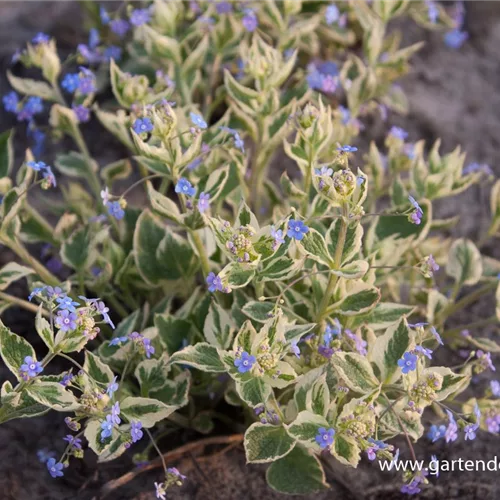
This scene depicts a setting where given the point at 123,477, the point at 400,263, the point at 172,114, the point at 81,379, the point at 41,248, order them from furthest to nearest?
the point at 41,248
the point at 400,263
the point at 123,477
the point at 172,114
the point at 81,379

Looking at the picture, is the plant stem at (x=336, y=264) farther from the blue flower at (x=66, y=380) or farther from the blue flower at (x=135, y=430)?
the blue flower at (x=66, y=380)

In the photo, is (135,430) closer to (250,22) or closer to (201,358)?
(201,358)

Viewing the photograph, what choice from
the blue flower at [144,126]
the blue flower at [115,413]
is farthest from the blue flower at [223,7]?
the blue flower at [115,413]

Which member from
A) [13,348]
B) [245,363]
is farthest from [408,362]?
[13,348]

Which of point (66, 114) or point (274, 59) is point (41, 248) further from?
point (274, 59)

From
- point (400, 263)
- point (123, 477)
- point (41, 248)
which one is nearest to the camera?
point (123, 477)

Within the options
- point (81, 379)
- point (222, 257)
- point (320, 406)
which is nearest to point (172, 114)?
point (222, 257)

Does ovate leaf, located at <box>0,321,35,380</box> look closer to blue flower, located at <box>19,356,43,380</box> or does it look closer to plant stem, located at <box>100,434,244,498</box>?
blue flower, located at <box>19,356,43,380</box>

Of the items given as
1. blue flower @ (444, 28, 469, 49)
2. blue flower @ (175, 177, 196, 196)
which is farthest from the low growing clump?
blue flower @ (444, 28, 469, 49)
